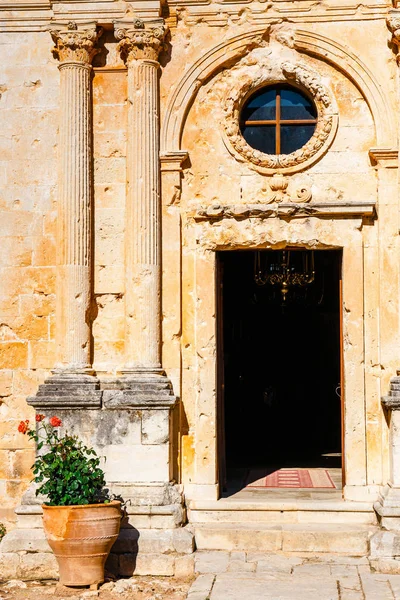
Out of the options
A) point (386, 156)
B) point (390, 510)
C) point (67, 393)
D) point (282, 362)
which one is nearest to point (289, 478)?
point (390, 510)

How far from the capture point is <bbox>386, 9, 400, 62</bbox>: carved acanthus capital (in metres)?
9.76

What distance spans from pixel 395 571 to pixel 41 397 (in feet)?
12.2

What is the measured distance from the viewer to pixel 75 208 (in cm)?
991

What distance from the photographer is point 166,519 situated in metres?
9.30

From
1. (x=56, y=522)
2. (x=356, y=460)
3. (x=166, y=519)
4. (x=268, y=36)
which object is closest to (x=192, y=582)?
(x=166, y=519)

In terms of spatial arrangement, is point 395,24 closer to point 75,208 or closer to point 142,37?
point 142,37

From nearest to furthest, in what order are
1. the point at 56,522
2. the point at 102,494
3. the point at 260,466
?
the point at 56,522 < the point at 102,494 < the point at 260,466

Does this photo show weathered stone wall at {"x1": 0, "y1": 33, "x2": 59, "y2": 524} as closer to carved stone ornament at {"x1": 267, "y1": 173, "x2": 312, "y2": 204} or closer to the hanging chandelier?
carved stone ornament at {"x1": 267, "y1": 173, "x2": 312, "y2": 204}

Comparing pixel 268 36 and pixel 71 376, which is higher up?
pixel 268 36

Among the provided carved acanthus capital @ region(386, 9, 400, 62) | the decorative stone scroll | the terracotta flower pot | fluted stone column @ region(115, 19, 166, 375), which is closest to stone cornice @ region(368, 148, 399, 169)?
the decorative stone scroll

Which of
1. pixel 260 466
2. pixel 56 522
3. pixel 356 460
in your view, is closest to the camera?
pixel 56 522

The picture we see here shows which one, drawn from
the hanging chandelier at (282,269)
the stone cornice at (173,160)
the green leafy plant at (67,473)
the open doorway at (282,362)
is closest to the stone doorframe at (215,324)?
the stone cornice at (173,160)

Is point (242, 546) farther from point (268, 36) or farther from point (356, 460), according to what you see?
point (268, 36)

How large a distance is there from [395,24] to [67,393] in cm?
494
